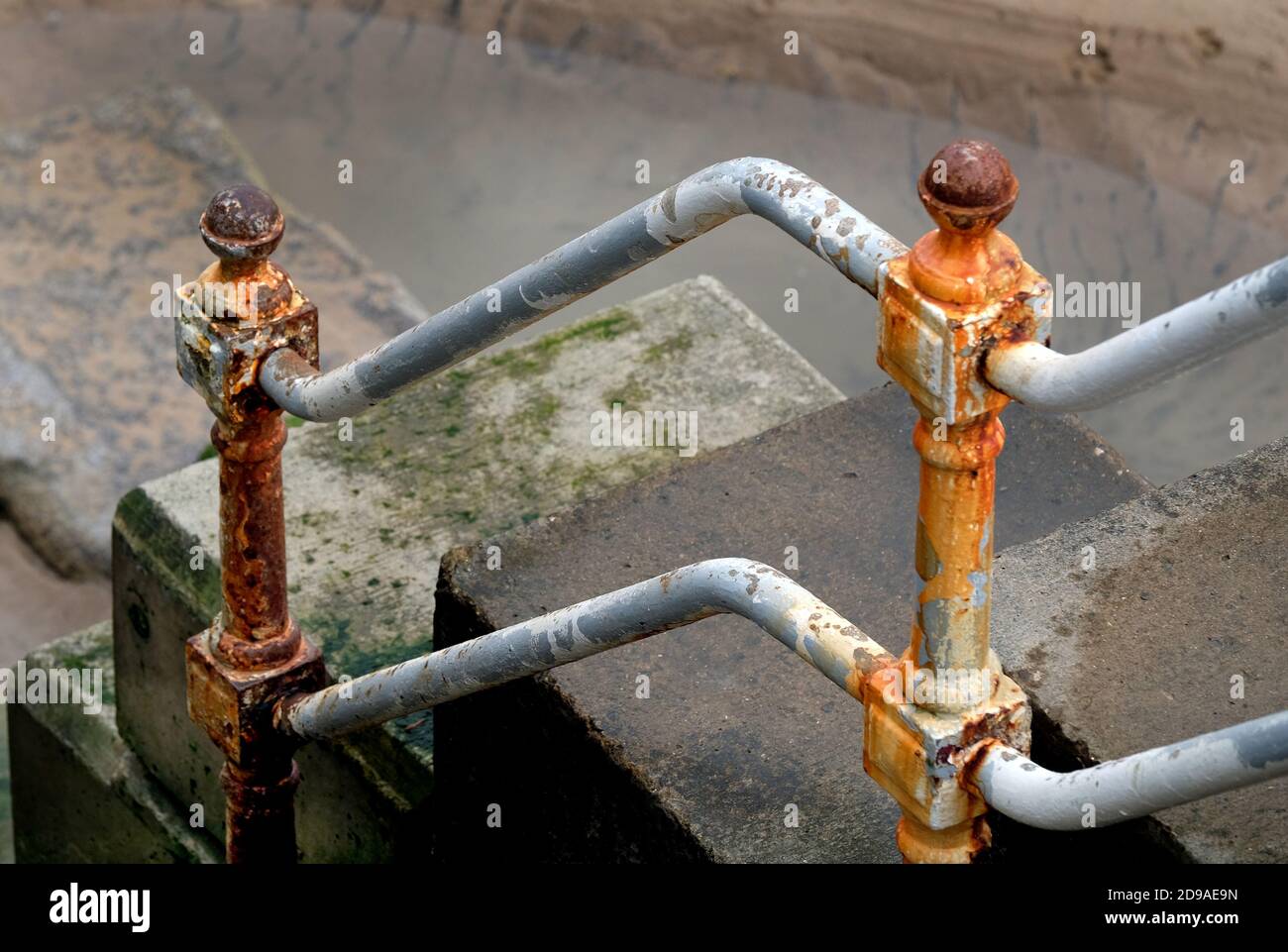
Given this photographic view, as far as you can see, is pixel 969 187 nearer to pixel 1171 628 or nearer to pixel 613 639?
pixel 613 639

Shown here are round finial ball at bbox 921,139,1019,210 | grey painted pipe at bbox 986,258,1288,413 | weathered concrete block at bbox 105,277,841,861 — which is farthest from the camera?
weathered concrete block at bbox 105,277,841,861

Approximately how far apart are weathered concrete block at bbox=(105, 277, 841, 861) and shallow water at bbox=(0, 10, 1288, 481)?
2913 mm

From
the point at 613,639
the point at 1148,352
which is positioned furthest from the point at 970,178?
the point at 613,639

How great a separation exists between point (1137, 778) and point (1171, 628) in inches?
27.7

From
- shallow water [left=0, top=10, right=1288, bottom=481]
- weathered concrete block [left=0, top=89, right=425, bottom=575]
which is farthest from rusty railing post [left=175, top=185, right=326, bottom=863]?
shallow water [left=0, top=10, right=1288, bottom=481]

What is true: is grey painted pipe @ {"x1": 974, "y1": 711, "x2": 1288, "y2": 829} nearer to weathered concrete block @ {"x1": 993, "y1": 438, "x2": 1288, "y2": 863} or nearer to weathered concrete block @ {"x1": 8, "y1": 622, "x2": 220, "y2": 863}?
weathered concrete block @ {"x1": 993, "y1": 438, "x2": 1288, "y2": 863}

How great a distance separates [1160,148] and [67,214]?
3.69 m

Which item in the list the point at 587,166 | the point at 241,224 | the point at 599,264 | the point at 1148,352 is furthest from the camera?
the point at 587,166

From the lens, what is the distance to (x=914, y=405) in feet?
6.37

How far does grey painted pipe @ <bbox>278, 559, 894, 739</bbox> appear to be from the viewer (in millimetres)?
1795

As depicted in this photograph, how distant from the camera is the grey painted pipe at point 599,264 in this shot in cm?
172
